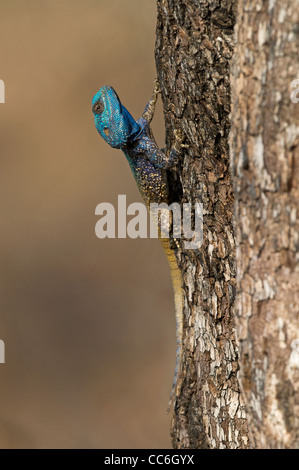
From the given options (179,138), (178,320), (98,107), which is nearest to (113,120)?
(98,107)

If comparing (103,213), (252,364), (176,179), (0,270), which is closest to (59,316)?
(0,270)

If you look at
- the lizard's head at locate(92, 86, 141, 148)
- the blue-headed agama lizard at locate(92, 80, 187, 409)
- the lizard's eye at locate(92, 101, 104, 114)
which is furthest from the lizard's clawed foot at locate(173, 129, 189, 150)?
the lizard's eye at locate(92, 101, 104, 114)

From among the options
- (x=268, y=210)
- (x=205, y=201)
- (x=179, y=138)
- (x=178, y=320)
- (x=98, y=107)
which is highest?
(x=98, y=107)

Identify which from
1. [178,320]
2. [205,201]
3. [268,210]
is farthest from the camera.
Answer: [178,320]

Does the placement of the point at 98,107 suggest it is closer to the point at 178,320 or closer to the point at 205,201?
the point at 205,201

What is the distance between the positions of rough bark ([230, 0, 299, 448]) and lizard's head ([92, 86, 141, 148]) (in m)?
1.13

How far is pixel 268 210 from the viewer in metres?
1.11

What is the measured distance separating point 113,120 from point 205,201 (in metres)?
0.74

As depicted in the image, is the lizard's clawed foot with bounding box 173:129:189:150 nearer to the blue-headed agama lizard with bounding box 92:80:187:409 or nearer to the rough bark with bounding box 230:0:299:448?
the blue-headed agama lizard with bounding box 92:80:187:409

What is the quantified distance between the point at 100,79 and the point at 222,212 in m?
2.95

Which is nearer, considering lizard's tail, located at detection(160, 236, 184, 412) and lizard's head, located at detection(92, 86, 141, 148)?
lizard's tail, located at detection(160, 236, 184, 412)

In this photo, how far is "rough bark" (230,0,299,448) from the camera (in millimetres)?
1060

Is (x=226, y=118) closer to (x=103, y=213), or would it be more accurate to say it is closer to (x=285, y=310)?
(x=285, y=310)

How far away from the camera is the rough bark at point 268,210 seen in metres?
1.06
